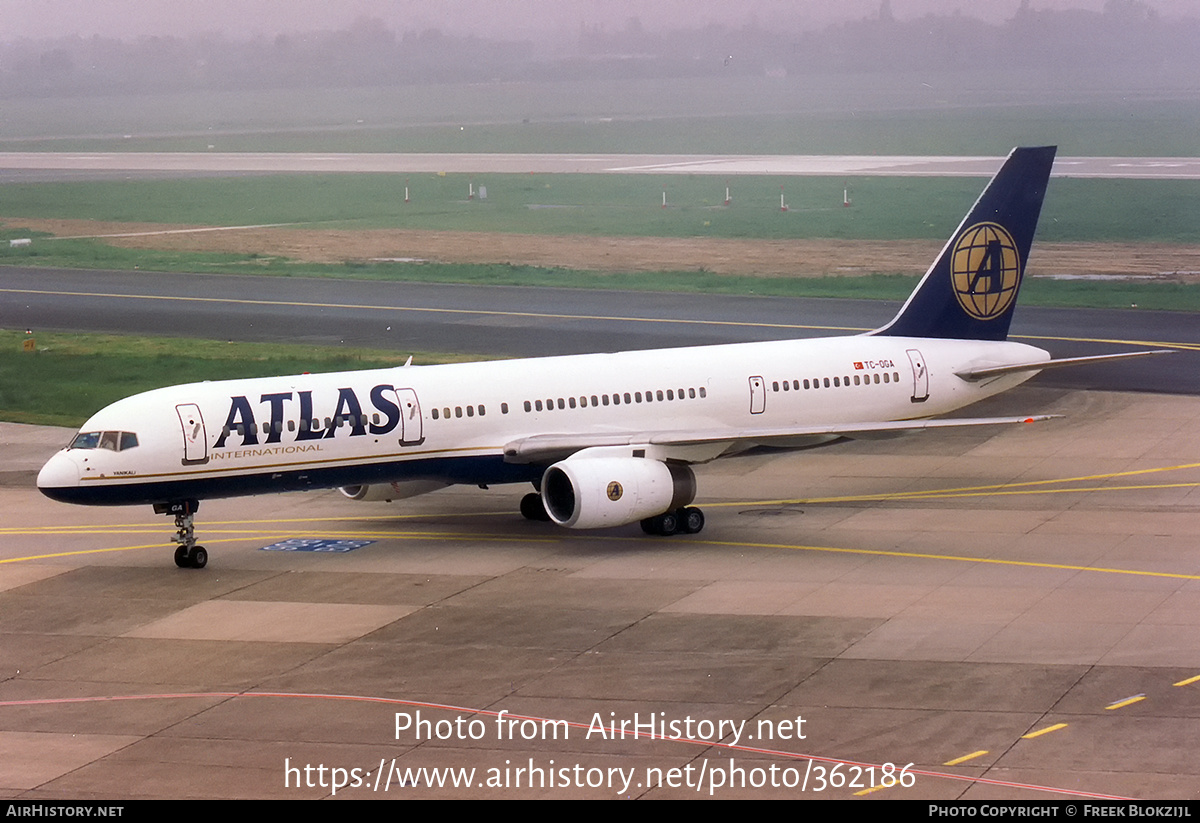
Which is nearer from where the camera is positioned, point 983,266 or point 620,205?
point 983,266

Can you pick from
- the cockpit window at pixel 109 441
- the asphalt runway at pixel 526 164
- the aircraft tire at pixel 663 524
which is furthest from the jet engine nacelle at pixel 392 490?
the asphalt runway at pixel 526 164

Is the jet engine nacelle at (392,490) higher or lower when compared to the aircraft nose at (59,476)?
lower

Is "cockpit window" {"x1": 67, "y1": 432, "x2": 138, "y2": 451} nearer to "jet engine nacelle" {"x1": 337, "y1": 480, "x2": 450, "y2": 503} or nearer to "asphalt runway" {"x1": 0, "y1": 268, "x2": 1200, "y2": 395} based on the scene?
"jet engine nacelle" {"x1": 337, "y1": 480, "x2": 450, "y2": 503}

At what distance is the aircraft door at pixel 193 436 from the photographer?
3572 centimetres

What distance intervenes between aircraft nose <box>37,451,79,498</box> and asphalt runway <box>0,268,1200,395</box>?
1124 inches

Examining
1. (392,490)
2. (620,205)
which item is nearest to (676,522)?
(392,490)

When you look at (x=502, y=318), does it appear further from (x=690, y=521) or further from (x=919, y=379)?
(x=690, y=521)

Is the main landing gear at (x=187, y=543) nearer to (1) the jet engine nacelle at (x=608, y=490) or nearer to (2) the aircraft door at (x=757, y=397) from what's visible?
(1) the jet engine nacelle at (x=608, y=490)

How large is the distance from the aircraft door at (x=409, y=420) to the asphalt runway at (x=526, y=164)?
78704 mm

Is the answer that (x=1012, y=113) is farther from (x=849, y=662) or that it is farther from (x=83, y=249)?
(x=849, y=662)

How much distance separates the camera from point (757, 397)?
137 ft

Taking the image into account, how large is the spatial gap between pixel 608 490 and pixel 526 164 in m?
97.1

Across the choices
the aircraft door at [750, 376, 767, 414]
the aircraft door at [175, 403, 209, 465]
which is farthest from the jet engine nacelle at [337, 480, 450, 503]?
the aircraft door at [750, 376, 767, 414]

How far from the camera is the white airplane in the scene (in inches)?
1417
